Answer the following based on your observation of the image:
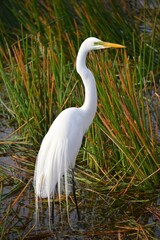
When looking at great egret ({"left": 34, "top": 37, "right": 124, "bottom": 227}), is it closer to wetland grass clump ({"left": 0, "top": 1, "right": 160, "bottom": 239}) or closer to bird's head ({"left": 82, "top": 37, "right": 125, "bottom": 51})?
bird's head ({"left": 82, "top": 37, "right": 125, "bottom": 51})

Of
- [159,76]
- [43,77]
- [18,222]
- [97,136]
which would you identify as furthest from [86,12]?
[18,222]

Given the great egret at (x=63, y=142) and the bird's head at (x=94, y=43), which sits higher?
the bird's head at (x=94, y=43)

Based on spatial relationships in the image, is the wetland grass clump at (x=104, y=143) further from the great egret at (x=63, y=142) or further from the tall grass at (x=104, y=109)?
the great egret at (x=63, y=142)

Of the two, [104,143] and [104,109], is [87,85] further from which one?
[104,143]

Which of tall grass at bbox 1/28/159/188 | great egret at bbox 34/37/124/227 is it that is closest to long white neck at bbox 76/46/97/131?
great egret at bbox 34/37/124/227

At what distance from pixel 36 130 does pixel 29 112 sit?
0.41ft

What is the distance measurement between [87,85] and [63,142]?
31 centimetres

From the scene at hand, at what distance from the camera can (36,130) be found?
3861 mm

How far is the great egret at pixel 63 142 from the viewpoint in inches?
114

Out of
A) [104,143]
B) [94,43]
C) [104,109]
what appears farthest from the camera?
[104,143]

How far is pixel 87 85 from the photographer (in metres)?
3.02

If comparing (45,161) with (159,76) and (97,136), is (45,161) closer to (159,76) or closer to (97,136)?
(97,136)

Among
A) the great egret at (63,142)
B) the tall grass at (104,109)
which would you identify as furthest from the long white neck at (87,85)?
the tall grass at (104,109)

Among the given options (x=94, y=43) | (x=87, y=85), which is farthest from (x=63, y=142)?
(x=94, y=43)
